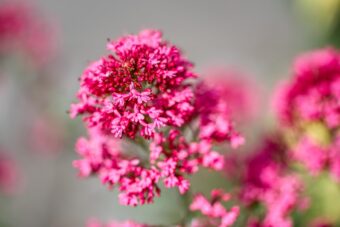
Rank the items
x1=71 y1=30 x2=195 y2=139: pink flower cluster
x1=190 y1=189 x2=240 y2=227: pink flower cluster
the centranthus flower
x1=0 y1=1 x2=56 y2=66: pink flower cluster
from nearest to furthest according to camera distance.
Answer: x1=71 y1=30 x2=195 y2=139: pink flower cluster < x1=190 y1=189 x2=240 y2=227: pink flower cluster < the centranthus flower < x1=0 y1=1 x2=56 y2=66: pink flower cluster

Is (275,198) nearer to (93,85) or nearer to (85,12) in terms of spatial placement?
(93,85)

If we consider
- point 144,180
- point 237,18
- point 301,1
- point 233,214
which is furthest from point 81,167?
point 237,18

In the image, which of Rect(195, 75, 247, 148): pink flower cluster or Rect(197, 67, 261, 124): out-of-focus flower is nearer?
Rect(195, 75, 247, 148): pink flower cluster

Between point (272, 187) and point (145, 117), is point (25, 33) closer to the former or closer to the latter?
point (272, 187)

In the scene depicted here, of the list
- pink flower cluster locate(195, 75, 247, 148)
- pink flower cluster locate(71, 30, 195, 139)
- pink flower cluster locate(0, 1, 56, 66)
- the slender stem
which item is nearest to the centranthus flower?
pink flower cluster locate(195, 75, 247, 148)

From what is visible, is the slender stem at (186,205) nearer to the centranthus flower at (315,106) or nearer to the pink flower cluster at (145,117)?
the pink flower cluster at (145,117)

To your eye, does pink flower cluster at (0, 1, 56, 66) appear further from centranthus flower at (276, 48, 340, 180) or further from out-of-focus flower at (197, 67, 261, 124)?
centranthus flower at (276, 48, 340, 180)

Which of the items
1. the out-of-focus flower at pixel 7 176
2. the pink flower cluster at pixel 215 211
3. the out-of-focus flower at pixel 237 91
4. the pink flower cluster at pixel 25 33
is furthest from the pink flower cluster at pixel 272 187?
the pink flower cluster at pixel 25 33

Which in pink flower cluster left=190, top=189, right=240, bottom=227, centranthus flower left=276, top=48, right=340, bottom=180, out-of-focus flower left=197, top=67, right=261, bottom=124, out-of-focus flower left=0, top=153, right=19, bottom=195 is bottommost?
pink flower cluster left=190, top=189, right=240, bottom=227
